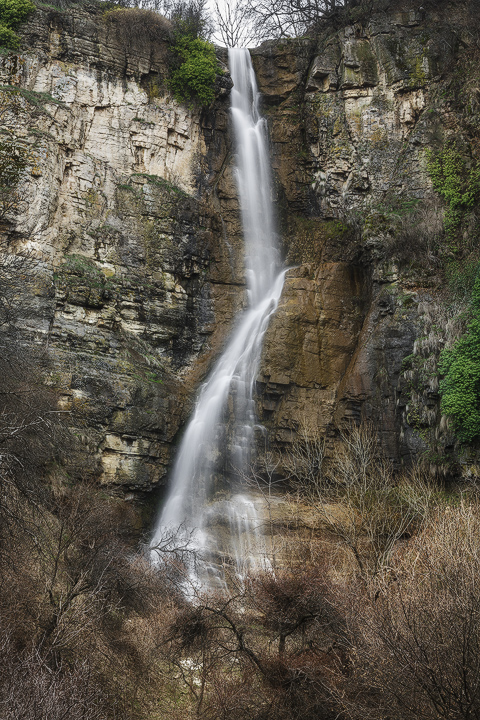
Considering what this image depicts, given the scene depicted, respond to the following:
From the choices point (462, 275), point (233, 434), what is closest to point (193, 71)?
point (462, 275)

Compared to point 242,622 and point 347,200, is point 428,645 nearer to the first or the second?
point 242,622

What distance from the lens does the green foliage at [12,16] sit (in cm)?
2638

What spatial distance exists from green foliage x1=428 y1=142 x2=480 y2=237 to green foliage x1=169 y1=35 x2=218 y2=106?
11.9 meters

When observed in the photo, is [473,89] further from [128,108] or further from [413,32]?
[128,108]

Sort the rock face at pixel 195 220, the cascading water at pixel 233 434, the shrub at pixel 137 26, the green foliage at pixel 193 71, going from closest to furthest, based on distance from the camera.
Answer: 1. the cascading water at pixel 233 434
2. the rock face at pixel 195 220
3. the shrub at pixel 137 26
4. the green foliage at pixel 193 71

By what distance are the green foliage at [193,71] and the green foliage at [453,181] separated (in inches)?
467

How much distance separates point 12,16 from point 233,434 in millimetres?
21754

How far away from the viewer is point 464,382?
19.4 metres

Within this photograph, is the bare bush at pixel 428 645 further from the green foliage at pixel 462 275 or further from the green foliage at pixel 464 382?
the green foliage at pixel 462 275

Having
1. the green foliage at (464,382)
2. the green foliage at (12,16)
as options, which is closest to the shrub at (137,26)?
the green foliage at (12,16)

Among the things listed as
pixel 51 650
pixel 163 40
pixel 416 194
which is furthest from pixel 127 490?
pixel 163 40

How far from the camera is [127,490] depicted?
21.9m

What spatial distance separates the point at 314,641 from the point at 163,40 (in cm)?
2900

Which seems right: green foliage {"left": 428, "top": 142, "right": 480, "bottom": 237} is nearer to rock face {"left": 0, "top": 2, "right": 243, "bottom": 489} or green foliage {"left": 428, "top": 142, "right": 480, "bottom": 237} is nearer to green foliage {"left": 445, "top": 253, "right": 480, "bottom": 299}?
green foliage {"left": 445, "top": 253, "right": 480, "bottom": 299}
